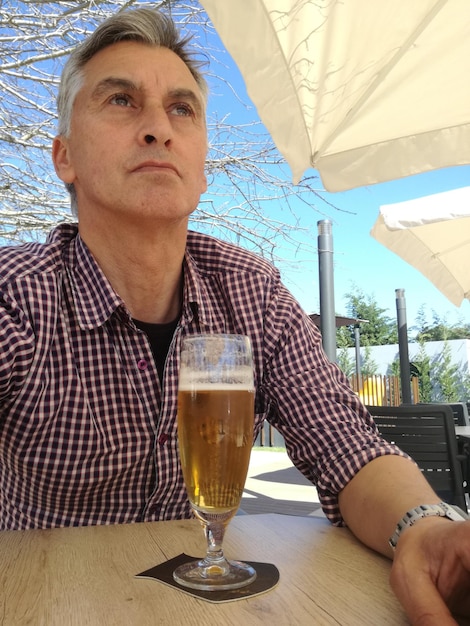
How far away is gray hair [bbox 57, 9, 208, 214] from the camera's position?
1.79 m

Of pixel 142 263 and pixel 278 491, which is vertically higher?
pixel 142 263

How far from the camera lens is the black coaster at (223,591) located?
0.71 m

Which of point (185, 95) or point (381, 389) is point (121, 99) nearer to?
point (185, 95)

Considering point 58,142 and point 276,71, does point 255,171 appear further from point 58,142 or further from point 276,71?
point 58,142

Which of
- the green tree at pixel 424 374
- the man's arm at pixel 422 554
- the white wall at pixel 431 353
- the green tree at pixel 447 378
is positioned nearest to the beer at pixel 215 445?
the man's arm at pixel 422 554

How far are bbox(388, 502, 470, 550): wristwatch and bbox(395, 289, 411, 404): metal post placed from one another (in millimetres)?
7709

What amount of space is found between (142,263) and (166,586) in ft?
3.66

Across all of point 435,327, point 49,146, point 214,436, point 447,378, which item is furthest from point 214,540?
point 435,327

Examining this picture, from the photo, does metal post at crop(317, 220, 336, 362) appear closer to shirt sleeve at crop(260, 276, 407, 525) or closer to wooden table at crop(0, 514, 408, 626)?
shirt sleeve at crop(260, 276, 407, 525)

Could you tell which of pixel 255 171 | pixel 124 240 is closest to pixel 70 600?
pixel 124 240

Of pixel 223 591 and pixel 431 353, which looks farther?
pixel 431 353

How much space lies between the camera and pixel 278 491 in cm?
567

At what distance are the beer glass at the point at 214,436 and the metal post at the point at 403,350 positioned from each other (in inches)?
311

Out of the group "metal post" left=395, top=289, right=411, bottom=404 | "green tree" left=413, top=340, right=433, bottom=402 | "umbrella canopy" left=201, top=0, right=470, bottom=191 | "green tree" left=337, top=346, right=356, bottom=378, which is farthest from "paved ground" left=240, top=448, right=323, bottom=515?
"green tree" left=337, top=346, right=356, bottom=378
